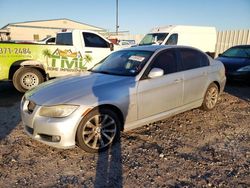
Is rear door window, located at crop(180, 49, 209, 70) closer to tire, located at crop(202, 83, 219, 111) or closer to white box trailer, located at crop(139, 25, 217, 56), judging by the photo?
tire, located at crop(202, 83, 219, 111)

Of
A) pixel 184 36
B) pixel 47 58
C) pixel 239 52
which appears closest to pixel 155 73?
pixel 47 58

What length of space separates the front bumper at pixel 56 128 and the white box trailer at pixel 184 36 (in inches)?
393

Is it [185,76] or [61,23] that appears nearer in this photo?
[185,76]

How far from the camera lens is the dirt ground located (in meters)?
3.36

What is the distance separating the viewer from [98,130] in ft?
13.3

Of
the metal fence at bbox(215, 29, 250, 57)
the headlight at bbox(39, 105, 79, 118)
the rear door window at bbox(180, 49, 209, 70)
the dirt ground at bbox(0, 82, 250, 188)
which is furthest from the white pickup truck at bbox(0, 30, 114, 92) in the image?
the metal fence at bbox(215, 29, 250, 57)

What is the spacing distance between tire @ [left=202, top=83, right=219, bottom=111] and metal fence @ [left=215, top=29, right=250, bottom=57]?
38.8 ft

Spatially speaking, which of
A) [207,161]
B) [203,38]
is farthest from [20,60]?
[203,38]

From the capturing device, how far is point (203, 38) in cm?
1445

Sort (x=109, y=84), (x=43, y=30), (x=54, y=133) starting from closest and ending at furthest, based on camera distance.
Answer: (x=54, y=133), (x=109, y=84), (x=43, y=30)

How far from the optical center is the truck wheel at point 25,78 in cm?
786

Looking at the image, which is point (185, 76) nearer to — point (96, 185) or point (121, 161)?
point (121, 161)

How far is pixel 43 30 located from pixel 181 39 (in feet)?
111

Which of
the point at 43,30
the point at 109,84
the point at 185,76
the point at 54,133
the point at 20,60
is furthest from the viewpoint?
the point at 43,30
